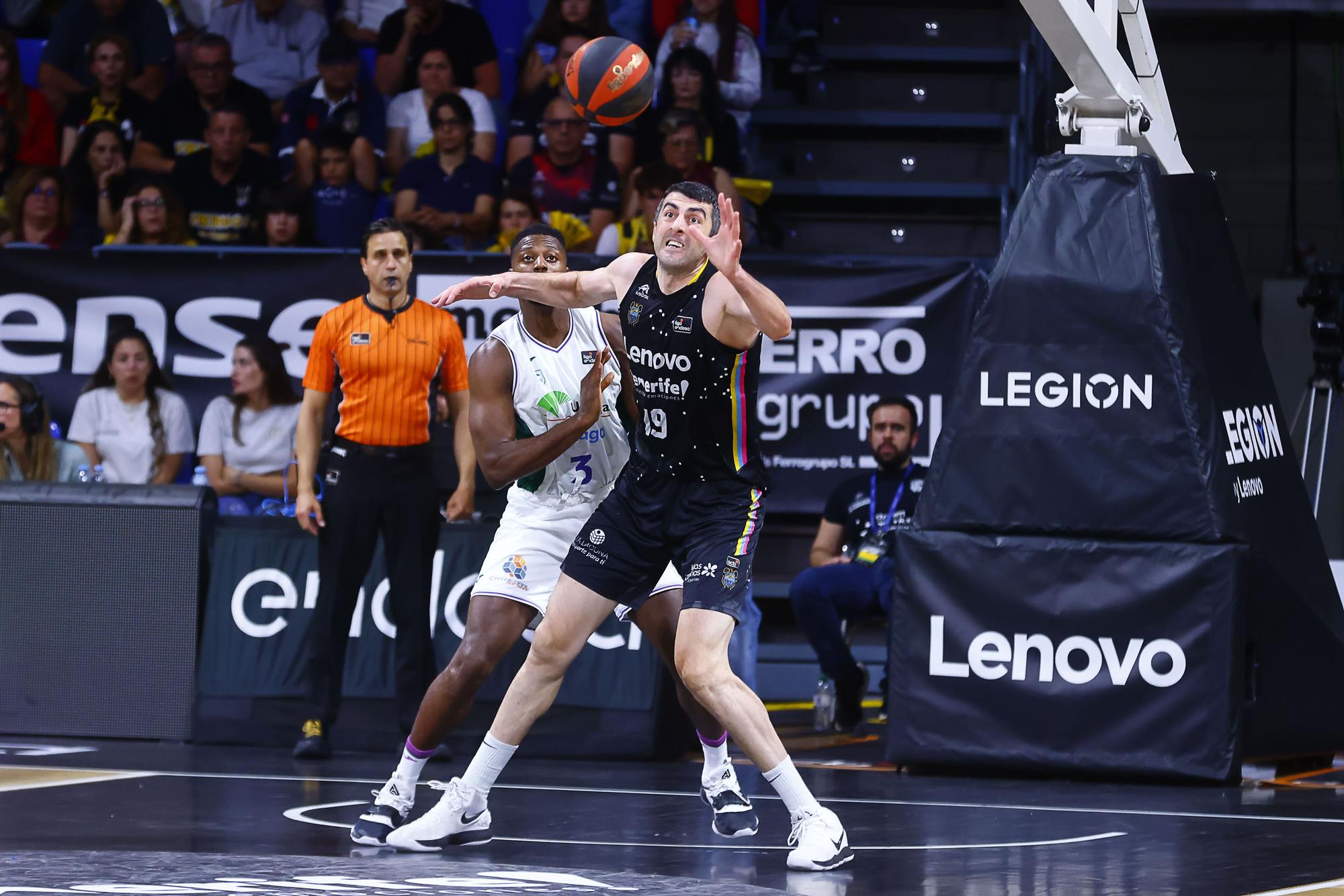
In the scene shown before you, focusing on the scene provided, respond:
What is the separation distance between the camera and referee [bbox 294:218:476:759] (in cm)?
895

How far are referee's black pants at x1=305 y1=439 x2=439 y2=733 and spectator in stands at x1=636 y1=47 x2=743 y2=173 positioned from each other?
168 inches

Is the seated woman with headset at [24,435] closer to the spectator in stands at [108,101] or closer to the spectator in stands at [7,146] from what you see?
the spectator in stands at [7,146]

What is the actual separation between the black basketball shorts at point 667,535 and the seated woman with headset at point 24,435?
4.98 metres

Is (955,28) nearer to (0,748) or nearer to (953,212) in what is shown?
(953,212)

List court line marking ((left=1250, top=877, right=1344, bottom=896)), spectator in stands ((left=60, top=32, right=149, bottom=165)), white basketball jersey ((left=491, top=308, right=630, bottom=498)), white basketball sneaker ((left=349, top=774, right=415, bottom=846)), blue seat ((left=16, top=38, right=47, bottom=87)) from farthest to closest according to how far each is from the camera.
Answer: blue seat ((left=16, top=38, right=47, bottom=87))
spectator in stands ((left=60, top=32, right=149, bottom=165))
white basketball jersey ((left=491, top=308, right=630, bottom=498))
white basketball sneaker ((left=349, top=774, right=415, bottom=846))
court line marking ((left=1250, top=877, right=1344, bottom=896))

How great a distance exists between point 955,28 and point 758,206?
2.40 meters

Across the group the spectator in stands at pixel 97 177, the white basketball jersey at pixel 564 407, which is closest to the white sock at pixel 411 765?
the white basketball jersey at pixel 564 407

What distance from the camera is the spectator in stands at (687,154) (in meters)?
12.0

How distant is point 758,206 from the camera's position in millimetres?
12992

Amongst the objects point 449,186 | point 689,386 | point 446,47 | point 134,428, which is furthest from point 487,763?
point 446,47

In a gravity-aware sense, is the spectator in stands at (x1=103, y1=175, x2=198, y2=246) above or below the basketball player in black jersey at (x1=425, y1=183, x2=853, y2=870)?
above

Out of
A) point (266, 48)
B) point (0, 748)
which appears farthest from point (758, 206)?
point (0, 748)

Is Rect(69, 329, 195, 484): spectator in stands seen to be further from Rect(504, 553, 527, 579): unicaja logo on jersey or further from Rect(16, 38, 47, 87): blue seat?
Rect(504, 553, 527, 579): unicaja logo on jersey

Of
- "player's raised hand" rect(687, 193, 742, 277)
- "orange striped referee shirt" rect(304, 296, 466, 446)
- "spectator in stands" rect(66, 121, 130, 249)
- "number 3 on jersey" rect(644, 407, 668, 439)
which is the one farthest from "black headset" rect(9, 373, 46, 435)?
"player's raised hand" rect(687, 193, 742, 277)
